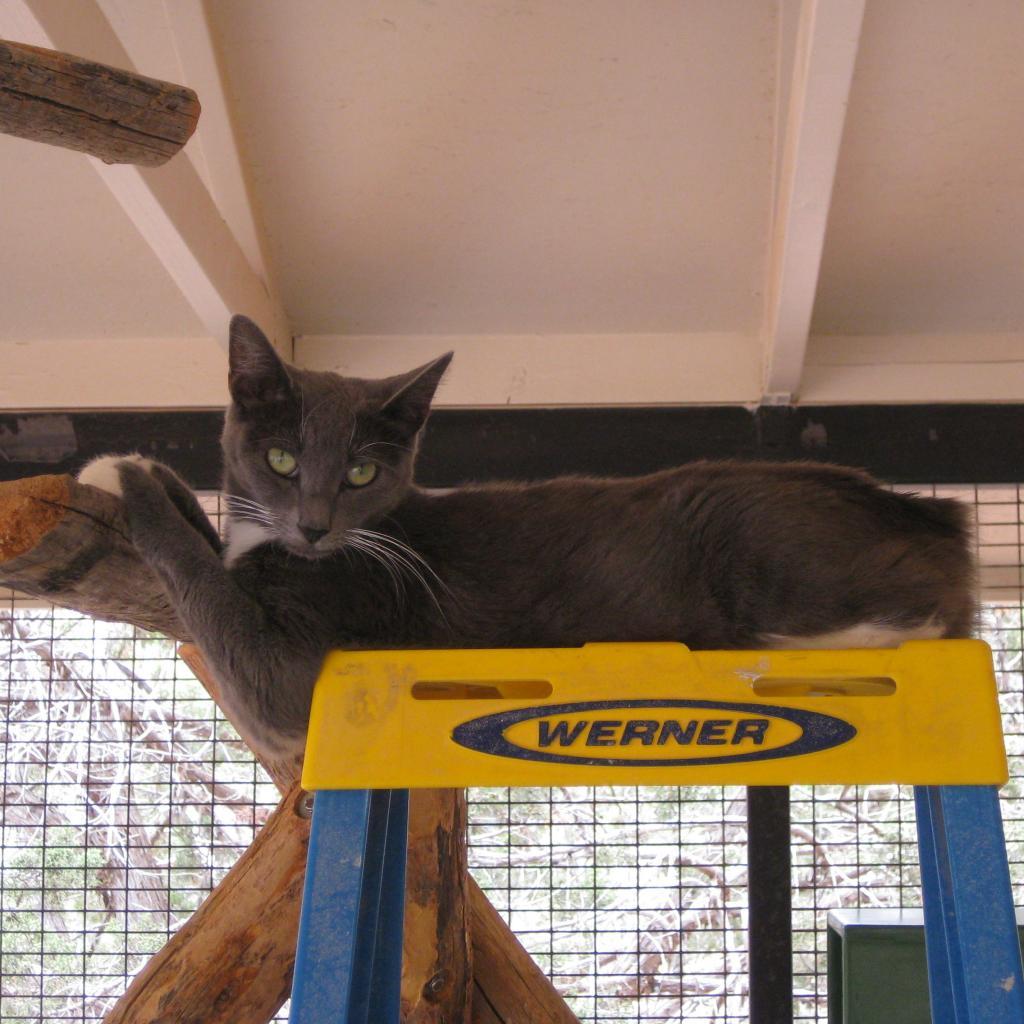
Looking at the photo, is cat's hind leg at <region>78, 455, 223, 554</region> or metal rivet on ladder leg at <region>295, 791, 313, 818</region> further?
metal rivet on ladder leg at <region>295, 791, 313, 818</region>

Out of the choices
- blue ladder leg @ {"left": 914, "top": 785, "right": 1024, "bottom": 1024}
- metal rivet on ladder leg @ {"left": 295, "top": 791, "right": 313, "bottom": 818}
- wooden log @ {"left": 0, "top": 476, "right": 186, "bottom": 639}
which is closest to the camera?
blue ladder leg @ {"left": 914, "top": 785, "right": 1024, "bottom": 1024}

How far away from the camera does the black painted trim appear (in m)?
1.97

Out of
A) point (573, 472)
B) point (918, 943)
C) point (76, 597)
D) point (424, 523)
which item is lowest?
point (918, 943)

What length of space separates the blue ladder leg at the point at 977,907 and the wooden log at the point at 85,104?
1.06m

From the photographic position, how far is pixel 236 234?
6.18 feet

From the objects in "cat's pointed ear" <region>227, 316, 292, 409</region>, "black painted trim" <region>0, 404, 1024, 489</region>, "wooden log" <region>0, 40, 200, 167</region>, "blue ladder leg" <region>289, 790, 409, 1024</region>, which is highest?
"black painted trim" <region>0, 404, 1024, 489</region>

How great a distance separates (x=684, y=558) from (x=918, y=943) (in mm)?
1053

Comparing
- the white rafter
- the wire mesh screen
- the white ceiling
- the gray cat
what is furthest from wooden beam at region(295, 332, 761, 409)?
the gray cat

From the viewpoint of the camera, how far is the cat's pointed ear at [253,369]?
1285mm

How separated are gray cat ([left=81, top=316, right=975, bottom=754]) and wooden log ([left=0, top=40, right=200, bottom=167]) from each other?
0.79ft

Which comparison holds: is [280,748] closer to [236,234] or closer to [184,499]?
[184,499]

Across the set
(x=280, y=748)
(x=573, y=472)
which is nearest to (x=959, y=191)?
(x=573, y=472)

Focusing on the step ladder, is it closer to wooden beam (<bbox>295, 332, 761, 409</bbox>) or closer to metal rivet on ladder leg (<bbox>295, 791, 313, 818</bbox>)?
metal rivet on ladder leg (<bbox>295, 791, 313, 818</bbox>)

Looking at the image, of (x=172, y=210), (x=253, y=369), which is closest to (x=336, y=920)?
(x=253, y=369)
